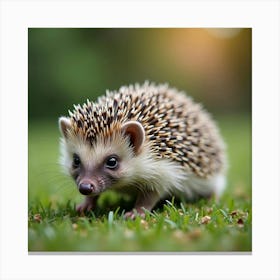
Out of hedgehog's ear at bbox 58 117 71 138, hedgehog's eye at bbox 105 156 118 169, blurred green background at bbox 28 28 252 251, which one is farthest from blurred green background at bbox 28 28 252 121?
hedgehog's eye at bbox 105 156 118 169

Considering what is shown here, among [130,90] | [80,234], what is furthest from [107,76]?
[80,234]

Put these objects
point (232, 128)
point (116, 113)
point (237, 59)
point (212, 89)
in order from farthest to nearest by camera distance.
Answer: point (232, 128), point (212, 89), point (237, 59), point (116, 113)

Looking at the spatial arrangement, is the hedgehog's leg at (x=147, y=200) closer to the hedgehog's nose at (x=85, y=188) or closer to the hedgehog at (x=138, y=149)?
the hedgehog at (x=138, y=149)

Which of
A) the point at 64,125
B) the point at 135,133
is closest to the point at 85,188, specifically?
the point at 135,133

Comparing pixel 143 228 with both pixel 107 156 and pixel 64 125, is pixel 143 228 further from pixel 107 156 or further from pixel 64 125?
pixel 64 125

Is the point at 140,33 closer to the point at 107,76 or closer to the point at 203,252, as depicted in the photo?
the point at 107,76

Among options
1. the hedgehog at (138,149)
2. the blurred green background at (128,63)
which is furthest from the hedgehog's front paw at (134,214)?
the blurred green background at (128,63)
